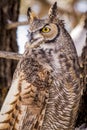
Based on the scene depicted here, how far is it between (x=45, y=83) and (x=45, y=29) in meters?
0.19

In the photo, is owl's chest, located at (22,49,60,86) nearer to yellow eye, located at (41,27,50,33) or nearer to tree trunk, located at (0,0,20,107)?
yellow eye, located at (41,27,50,33)

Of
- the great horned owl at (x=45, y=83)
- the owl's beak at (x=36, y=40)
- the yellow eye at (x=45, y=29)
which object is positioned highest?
the yellow eye at (x=45, y=29)

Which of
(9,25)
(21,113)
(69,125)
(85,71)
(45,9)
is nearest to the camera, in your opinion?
(21,113)

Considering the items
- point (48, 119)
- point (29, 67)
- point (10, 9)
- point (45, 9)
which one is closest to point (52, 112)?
point (48, 119)

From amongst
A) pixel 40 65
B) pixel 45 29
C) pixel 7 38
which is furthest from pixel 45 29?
pixel 7 38

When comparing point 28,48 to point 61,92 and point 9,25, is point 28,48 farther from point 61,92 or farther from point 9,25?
point 9,25

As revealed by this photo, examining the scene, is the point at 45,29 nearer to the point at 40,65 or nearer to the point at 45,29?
the point at 45,29

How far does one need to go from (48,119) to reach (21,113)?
0.13 m

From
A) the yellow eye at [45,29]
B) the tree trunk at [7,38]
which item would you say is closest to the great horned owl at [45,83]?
the yellow eye at [45,29]

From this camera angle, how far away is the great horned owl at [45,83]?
155cm

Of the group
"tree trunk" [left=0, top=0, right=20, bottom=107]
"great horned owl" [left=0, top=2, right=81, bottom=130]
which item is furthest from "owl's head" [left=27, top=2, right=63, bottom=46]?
"tree trunk" [left=0, top=0, right=20, bottom=107]

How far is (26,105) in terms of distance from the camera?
61.1 inches

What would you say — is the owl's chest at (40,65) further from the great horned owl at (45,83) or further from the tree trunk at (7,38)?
the tree trunk at (7,38)

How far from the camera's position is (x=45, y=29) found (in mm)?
1604
